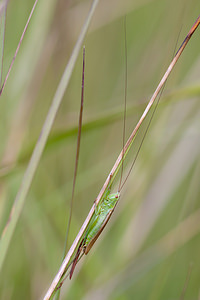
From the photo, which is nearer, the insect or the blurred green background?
the insect

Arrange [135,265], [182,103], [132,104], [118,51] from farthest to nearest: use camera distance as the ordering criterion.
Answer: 1. [118,51]
2. [182,103]
3. [135,265]
4. [132,104]

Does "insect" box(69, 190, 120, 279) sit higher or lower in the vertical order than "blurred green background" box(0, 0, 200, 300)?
lower

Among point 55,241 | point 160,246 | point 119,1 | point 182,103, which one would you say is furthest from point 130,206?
point 119,1

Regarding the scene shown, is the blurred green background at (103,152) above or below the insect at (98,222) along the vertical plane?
above

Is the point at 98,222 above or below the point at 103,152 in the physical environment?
below

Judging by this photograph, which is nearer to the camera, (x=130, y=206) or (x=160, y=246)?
(x=160, y=246)

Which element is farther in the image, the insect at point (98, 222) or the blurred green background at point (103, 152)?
the blurred green background at point (103, 152)

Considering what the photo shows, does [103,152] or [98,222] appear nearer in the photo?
[98,222]

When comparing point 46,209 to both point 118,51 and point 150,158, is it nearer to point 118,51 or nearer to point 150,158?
point 150,158
